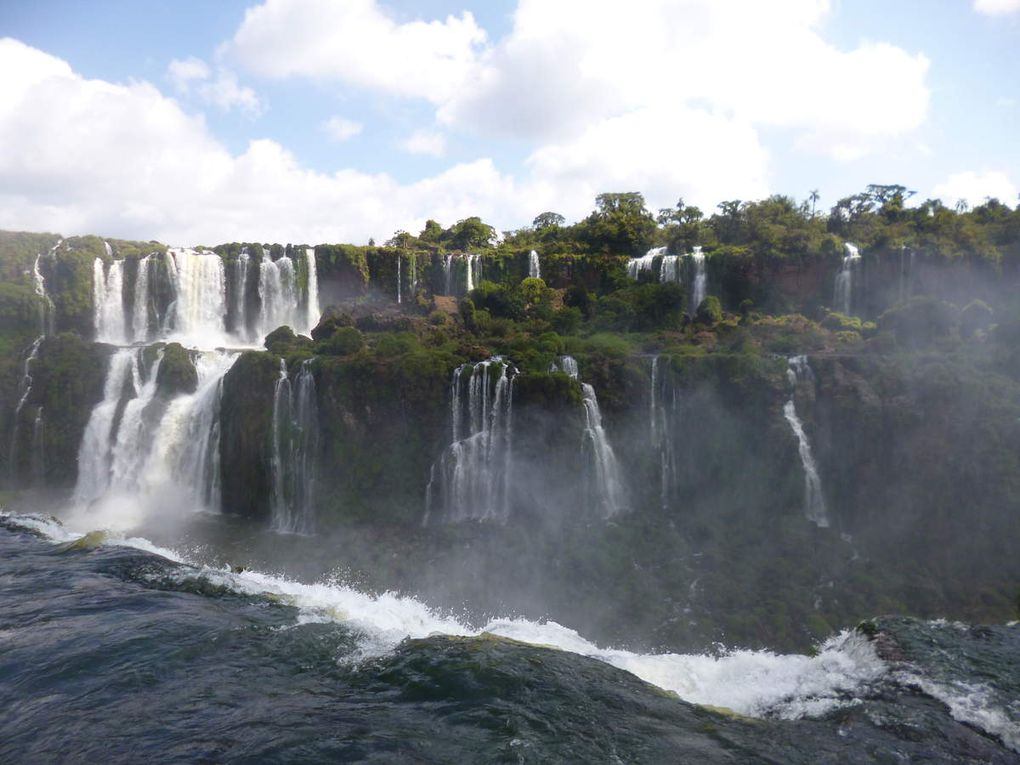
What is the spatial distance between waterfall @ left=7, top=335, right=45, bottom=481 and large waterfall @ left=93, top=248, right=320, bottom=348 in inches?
238

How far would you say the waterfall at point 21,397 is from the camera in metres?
26.9

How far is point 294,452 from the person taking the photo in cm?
2478

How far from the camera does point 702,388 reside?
81.4 ft

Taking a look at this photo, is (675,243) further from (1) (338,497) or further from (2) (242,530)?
(2) (242,530)

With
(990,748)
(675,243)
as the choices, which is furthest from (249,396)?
(675,243)

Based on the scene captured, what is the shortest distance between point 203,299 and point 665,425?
26.1m

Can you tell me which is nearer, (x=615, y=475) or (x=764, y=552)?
(x=764, y=552)

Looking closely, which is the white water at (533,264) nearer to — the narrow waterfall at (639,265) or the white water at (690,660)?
the narrow waterfall at (639,265)

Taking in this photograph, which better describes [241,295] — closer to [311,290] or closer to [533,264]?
[311,290]

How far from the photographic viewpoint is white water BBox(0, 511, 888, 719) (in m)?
9.61

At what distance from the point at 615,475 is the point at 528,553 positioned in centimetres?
493

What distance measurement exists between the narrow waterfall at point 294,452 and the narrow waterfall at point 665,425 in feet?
41.6

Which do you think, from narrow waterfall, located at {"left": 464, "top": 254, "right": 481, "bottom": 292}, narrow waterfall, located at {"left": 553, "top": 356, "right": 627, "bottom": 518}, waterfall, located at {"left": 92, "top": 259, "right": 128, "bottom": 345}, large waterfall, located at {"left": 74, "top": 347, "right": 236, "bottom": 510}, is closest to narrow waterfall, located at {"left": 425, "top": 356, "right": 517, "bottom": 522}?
narrow waterfall, located at {"left": 553, "top": 356, "right": 627, "bottom": 518}

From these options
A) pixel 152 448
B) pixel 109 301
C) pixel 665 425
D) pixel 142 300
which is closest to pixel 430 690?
pixel 665 425
